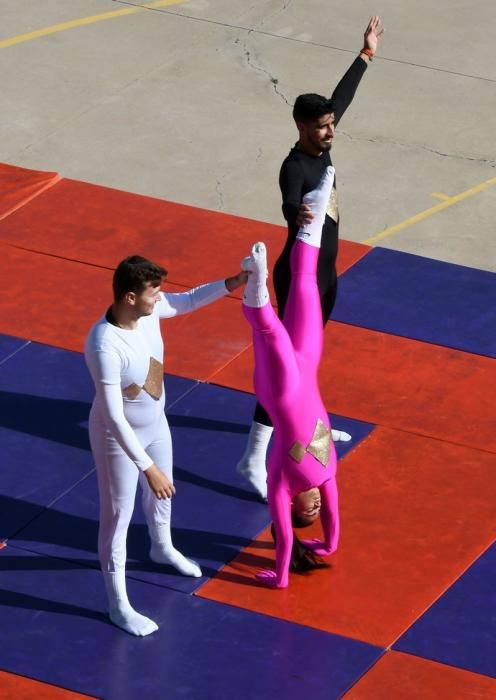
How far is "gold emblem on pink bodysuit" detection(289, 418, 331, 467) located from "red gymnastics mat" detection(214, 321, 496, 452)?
5.40 feet

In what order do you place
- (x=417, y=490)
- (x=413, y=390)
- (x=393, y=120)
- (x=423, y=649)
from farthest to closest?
1. (x=393, y=120)
2. (x=413, y=390)
3. (x=417, y=490)
4. (x=423, y=649)

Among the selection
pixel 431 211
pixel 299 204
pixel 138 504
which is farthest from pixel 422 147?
pixel 138 504

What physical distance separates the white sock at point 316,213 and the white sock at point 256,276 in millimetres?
755

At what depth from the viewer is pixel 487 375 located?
10250 millimetres

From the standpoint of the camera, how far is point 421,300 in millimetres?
11188

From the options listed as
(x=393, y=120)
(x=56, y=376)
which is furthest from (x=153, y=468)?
(x=393, y=120)

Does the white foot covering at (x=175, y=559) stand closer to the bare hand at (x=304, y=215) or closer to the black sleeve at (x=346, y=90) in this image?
the bare hand at (x=304, y=215)

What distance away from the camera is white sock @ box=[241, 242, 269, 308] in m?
7.54

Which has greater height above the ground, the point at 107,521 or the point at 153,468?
the point at 153,468

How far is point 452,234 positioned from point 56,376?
376 cm

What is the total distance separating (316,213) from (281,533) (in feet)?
5.81

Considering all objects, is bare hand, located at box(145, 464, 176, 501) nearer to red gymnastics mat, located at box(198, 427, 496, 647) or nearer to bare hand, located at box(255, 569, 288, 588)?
red gymnastics mat, located at box(198, 427, 496, 647)

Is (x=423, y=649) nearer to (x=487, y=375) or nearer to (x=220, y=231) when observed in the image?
(x=487, y=375)

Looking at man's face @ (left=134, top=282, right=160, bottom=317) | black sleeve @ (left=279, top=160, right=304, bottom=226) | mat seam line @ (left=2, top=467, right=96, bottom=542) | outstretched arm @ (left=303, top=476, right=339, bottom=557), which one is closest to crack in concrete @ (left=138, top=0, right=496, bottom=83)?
black sleeve @ (left=279, top=160, right=304, bottom=226)
